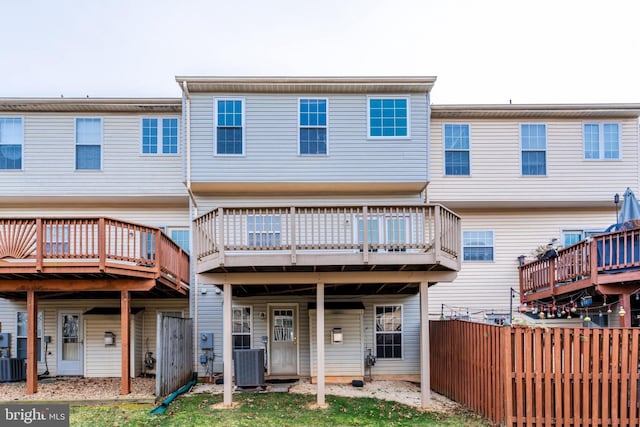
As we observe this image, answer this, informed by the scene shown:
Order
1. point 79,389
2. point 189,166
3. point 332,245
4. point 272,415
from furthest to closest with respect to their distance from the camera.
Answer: point 189,166 < point 79,389 < point 332,245 < point 272,415

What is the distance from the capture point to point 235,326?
1254 cm

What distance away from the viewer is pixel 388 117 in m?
12.2

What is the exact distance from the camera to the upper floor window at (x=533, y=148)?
1306 centimetres

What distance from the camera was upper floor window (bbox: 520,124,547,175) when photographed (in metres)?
13.1

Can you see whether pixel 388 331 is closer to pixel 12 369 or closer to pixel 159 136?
pixel 159 136

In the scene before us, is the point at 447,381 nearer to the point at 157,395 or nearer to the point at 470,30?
the point at 157,395

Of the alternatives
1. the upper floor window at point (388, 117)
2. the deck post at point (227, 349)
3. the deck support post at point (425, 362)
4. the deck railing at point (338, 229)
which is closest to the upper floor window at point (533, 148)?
the upper floor window at point (388, 117)

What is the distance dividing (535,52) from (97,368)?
79.9ft

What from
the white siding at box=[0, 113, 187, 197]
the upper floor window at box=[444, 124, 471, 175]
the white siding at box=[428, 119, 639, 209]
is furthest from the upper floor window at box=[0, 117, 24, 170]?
the upper floor window at box=[444, 124, 471, 175]

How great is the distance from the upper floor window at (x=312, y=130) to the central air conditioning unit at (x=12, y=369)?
8.89 m

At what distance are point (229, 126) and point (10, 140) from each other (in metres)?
6.26

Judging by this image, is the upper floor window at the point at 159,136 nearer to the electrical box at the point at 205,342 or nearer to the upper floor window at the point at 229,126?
the upper floor window at the point at 229,126

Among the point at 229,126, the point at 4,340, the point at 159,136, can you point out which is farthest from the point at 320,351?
the point at 4,340

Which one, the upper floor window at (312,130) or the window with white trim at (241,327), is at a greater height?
the upper floor window at (312,130)
